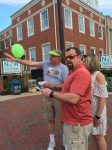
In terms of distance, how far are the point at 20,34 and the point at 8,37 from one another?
10.6m

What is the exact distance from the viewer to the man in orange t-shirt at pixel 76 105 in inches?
126

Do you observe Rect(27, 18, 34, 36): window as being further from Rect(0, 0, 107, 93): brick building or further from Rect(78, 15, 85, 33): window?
Rect(78, 15, 85, 33): window

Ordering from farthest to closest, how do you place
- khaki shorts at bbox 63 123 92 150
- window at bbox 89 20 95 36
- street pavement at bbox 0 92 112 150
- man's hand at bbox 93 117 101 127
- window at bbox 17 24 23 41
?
window at bbox 89 20 95 36, window at bbox 17 24 23 41, street pavement at bbox 0 92 112 150, man's hand at bbox 93 117 101 127, khaki shorts at bbox 63 123 92 150

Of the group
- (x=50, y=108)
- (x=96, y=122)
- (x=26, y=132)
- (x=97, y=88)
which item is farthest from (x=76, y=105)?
(x=26, y=132)

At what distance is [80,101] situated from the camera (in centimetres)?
330

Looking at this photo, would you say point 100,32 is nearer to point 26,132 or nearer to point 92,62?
point 26,132

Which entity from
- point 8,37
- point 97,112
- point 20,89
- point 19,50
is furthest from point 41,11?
point 97,112

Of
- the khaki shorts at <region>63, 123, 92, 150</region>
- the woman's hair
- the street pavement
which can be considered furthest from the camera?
the street pavement

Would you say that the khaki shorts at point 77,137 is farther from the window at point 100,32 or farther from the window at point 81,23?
the window at point 100,32

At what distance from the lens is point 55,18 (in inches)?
960

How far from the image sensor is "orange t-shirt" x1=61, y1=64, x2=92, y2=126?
3.20m

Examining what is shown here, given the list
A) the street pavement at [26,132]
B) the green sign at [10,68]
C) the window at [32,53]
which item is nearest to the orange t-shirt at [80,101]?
the street pavement at [26,132]

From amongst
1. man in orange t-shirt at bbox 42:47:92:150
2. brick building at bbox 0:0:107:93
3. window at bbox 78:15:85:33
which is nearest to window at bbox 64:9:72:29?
brick building at bbox 0:0:107:93

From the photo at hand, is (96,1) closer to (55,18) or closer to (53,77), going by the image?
(55,18)
